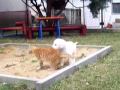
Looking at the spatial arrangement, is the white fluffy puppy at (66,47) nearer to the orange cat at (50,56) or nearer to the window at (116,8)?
the orange cat at (50,56)

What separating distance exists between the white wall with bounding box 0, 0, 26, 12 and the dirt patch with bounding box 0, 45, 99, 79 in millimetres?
7764

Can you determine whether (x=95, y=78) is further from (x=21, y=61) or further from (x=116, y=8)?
(x=116, y=8)

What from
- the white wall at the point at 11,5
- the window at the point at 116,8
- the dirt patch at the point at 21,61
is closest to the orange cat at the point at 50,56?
the dirt patch at the point at 21,61

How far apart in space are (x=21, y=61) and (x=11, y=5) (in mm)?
11065

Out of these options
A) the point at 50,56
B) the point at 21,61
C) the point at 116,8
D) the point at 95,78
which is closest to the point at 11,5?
the point at 116,8

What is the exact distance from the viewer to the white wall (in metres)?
18.4

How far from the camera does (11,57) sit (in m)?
9.02

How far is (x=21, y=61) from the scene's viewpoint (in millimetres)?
8328

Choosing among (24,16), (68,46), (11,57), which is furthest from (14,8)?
(68,46)

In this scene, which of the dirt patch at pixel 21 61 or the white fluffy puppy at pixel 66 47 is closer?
the dirt patch at pixel 21 61

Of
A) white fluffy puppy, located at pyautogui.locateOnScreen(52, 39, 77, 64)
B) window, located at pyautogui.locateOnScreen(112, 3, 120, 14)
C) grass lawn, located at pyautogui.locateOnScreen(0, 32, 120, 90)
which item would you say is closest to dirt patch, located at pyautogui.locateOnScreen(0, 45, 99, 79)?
white fluffy puppy, located at pyautogui.locateOnScreen(52, 39, 77, 64)

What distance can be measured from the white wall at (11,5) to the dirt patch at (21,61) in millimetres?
7764

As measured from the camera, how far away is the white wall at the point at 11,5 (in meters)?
18.4

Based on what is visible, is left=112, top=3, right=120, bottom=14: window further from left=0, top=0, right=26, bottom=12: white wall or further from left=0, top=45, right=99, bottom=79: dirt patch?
left=0, top=45, right=99, bottom=79: dirt patch
